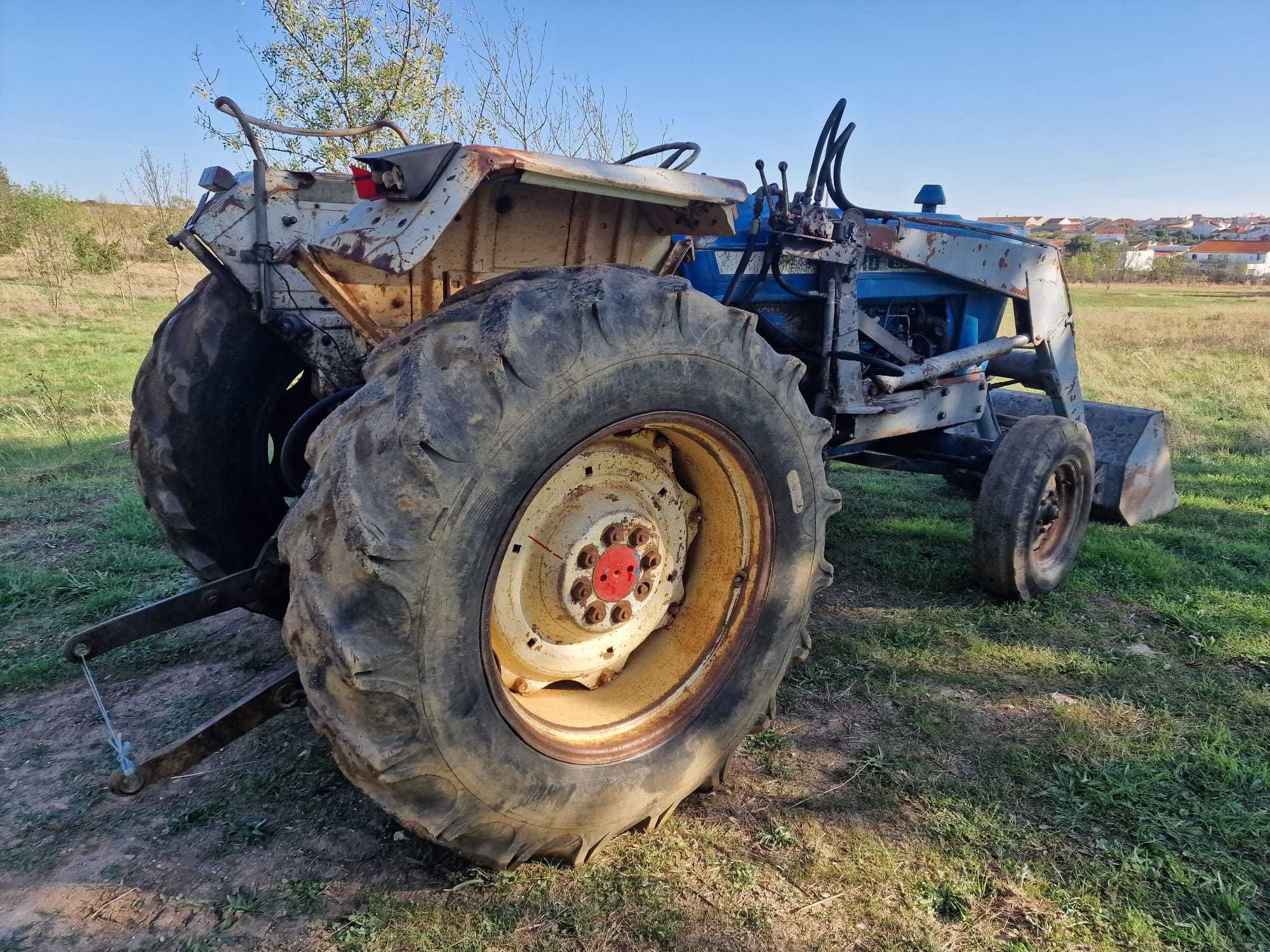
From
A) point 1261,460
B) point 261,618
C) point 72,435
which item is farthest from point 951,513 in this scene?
point 72,435

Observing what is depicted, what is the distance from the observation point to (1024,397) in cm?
601

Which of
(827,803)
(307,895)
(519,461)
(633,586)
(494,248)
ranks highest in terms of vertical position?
(494,248)

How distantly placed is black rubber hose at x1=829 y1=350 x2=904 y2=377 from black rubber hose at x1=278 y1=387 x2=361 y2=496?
6.20 feet

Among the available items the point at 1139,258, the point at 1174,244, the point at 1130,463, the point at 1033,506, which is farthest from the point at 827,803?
the point at 1174,244

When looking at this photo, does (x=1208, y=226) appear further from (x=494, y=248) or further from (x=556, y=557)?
(x=556, y=557)

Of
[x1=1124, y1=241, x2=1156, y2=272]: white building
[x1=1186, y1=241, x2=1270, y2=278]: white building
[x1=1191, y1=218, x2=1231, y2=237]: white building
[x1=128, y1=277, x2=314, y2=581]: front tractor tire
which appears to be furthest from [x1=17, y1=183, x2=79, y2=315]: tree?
[x1=1191, y1=218, x2=1231, y2=237]: white building

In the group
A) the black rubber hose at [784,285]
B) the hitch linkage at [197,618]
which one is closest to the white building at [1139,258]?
the black rubber hose at [784,285]

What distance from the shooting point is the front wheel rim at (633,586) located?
2188mm

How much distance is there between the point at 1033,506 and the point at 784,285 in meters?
1.45

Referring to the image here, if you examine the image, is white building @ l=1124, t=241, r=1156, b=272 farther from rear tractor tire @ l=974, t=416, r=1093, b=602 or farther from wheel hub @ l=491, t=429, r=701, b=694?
wheel hub @ l=491, t=429, r=701, b=694

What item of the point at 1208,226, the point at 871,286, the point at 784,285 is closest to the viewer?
the point at 784,285

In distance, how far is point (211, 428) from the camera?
9.28 feet

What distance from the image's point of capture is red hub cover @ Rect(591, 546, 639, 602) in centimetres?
223

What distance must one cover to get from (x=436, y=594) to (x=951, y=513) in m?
4.39
